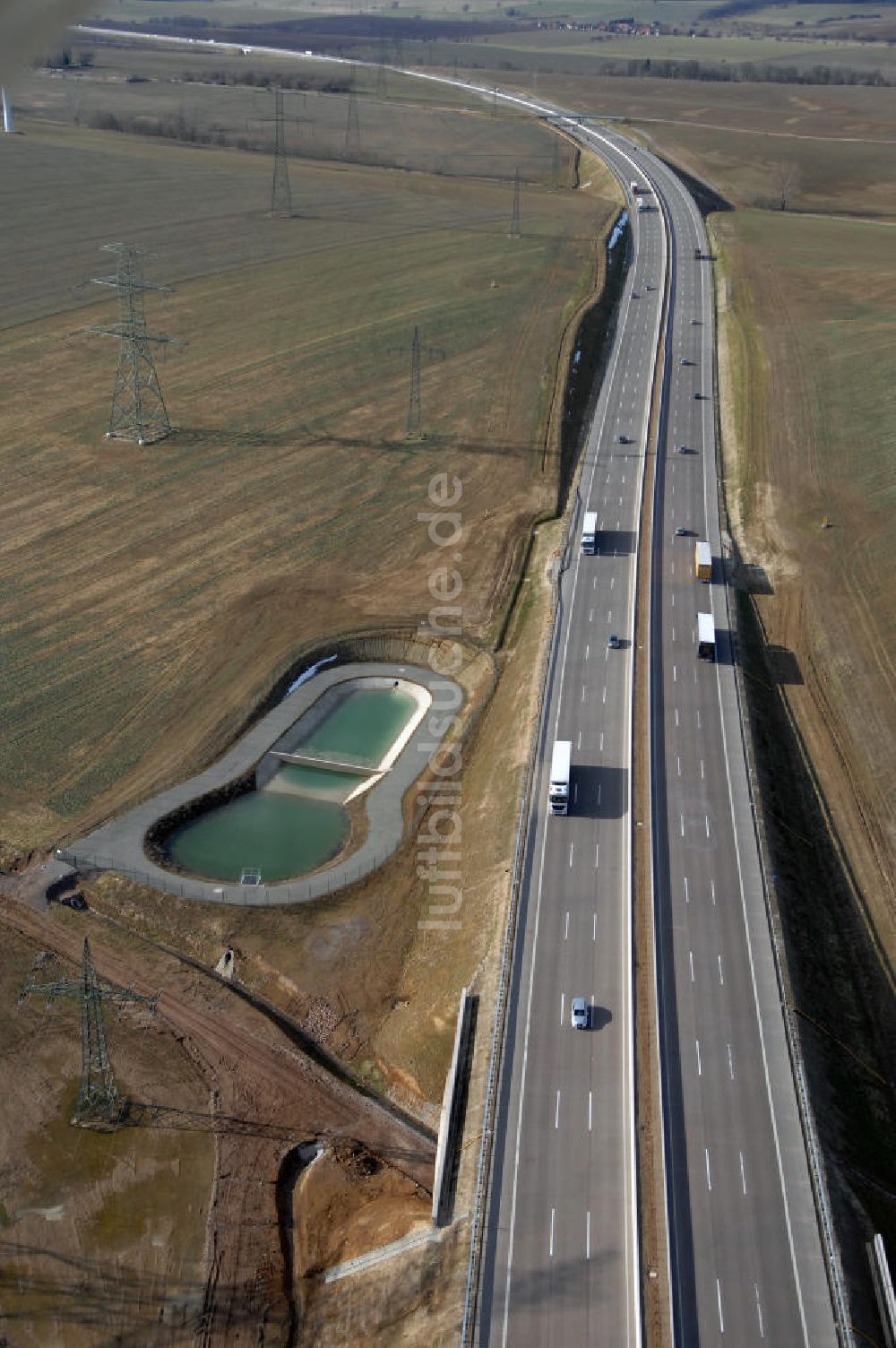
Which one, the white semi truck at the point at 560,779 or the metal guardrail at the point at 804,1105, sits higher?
the white semi truck at the point at 560,779

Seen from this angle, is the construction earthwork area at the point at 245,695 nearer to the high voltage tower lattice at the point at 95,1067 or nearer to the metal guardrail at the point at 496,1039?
the high voltage tower lattice at the point at 95,1067

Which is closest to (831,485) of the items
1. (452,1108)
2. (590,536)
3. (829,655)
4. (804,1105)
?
(829,655)

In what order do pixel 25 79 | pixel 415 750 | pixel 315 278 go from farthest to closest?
pixel 315 278 → pixel 415 750 → pixel 25 79

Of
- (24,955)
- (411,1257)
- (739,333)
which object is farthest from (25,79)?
(739,333)

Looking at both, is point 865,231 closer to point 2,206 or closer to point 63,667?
point 2,206

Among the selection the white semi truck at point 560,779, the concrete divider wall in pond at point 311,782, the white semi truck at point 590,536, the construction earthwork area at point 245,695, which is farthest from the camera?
the white semi truck at point 590,536

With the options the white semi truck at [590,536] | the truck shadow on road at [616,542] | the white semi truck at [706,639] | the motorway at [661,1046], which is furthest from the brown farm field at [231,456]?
the motorway at [661,1046]

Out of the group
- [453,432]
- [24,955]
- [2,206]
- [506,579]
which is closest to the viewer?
[24,955]

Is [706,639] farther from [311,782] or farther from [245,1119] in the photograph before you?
[245,1119]
